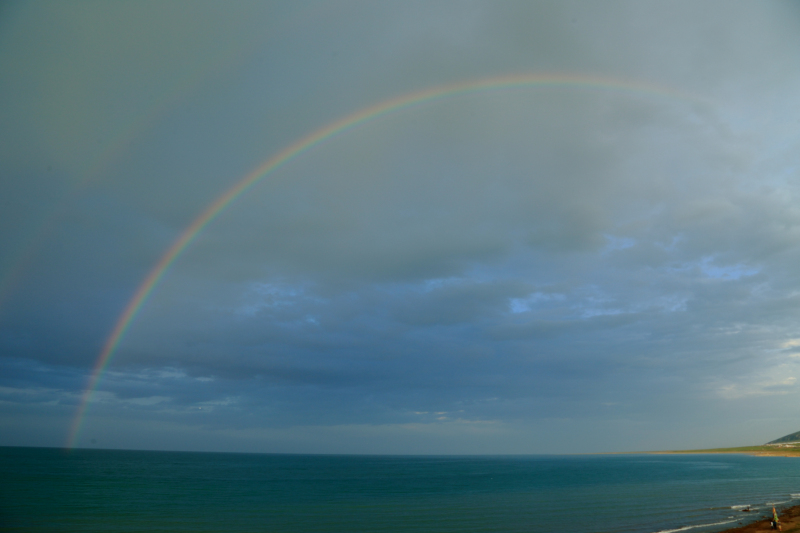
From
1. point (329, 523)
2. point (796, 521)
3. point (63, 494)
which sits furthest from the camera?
point (63, 494)

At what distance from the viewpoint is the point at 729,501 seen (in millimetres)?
63375

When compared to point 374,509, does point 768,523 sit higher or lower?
higher

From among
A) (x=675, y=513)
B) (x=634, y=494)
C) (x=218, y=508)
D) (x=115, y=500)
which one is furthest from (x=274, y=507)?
(x=634, y=494)

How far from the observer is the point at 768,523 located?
42.4 m

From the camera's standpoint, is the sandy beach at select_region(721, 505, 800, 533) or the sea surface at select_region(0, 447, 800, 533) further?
the sea surface at select_region(0, 447, 800, 533)

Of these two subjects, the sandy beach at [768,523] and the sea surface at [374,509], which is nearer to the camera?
the sandy beach at [768,523]

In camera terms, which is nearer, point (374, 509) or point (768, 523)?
point (768, 523)

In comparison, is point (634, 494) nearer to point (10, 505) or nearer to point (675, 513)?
point (675, 513)

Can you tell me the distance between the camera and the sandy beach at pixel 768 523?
39.2 m

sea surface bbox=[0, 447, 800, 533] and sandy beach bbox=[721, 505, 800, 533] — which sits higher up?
sandy beach bbox=[721, 505, 800, 533]

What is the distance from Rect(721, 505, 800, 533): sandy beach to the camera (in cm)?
3919

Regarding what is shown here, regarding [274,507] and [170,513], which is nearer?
[170,513]

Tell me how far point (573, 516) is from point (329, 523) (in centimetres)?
2767

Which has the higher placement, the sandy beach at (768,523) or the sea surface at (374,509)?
the sandy beach at (768,523)
